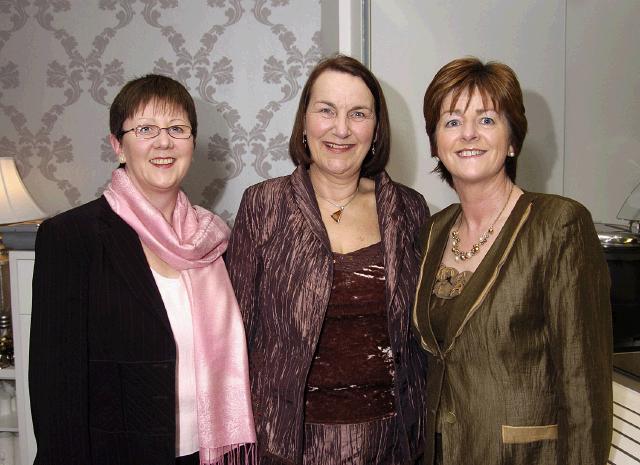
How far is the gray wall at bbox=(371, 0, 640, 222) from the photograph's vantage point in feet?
6.88

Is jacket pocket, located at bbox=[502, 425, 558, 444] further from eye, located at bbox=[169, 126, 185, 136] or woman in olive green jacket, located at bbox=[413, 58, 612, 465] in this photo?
eye, located at bbox=[169, 126, 185, 136]

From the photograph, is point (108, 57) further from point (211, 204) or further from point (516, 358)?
point (516, 358)

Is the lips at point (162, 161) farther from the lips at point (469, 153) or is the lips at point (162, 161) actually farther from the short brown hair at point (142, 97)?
the lips at point (469, 153)

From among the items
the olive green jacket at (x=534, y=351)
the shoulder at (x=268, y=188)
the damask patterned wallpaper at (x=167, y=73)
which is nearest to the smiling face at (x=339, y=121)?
the shoulder at (x=268, y=188)

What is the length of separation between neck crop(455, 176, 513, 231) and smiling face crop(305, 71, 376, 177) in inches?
12.4

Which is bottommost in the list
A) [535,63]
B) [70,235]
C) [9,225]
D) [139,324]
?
[139,324]

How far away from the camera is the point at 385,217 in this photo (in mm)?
1633

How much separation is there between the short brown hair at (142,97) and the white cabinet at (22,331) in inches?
34.5

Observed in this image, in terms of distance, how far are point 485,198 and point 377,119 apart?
0.43m

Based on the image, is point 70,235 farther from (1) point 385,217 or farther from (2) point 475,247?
(2) point 475,247

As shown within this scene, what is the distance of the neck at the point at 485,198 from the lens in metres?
1.42

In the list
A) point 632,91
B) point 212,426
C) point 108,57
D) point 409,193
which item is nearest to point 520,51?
point 632,91

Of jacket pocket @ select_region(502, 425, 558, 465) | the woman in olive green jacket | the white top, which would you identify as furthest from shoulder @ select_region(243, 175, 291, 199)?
jacket pocket @ select_region(502, 425, 558, 465)

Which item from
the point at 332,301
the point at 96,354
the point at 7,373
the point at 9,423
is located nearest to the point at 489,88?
the point at 332,301
